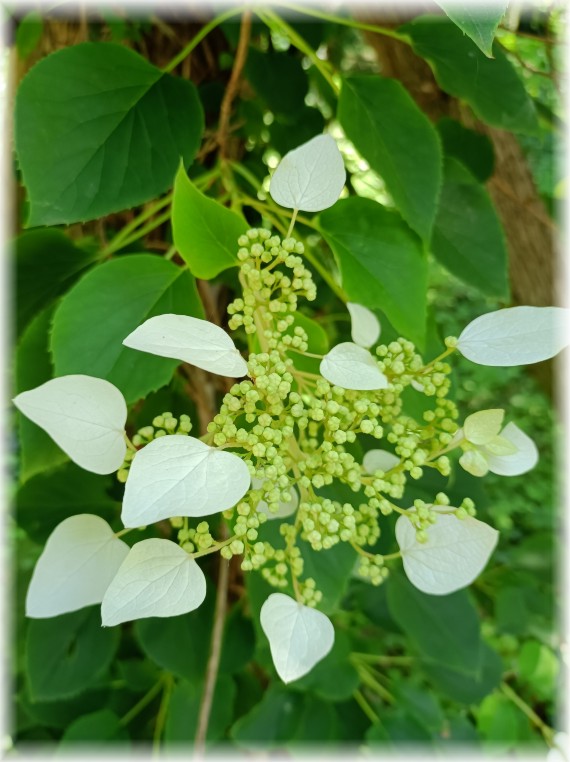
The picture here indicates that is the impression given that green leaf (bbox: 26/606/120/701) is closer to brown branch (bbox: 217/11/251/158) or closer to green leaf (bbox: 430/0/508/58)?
brown branch (bbox: 217/11/251/158)

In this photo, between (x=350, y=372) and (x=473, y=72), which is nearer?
(x=350, y=372)

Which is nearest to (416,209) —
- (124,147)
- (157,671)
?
(124,147)

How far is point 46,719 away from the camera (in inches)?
27.1

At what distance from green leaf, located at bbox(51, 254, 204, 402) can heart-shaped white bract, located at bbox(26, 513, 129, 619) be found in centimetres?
7

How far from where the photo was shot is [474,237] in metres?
0.49

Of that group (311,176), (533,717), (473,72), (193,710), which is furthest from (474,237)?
(533,717)

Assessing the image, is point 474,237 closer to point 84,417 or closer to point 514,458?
point 514,458

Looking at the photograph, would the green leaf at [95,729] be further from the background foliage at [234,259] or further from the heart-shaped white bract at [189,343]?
the heart-shaped white bract at [189,343]

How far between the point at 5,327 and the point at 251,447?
11.6 inches

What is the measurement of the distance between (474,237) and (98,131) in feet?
0.91

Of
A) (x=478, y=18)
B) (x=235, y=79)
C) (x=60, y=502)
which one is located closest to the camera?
(x=478, y=18)

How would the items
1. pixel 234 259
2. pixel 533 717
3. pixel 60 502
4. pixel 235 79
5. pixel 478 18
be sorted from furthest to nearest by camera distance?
pixel 533 717 → pixel 60 502 → pixel 235 79 → pixel 234 259 → pixel 478 18

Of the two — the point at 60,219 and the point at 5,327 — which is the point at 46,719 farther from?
the point at 60,219

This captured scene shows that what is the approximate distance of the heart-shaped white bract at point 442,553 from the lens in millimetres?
300
